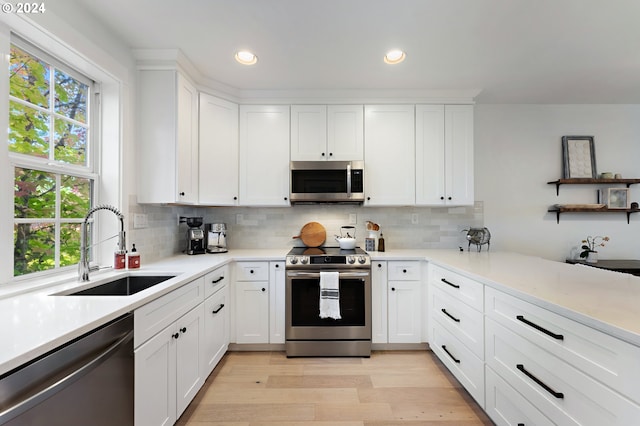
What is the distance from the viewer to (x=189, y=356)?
1.73 metres

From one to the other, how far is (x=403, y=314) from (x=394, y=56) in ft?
7.13

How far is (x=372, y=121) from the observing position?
9.20 feet

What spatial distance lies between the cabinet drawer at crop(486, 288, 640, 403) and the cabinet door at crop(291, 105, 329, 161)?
197 cm

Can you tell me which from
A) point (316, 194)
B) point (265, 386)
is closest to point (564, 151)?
point (316, 194)

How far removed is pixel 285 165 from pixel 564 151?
3.04 metres

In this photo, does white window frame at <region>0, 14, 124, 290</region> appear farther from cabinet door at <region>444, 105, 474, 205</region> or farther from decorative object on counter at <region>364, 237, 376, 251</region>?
cabinet door at <region>444, 105, 474, 205</region>

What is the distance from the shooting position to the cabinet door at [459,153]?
9.14ft

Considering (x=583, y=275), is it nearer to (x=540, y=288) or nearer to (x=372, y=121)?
(x=540, y=288)

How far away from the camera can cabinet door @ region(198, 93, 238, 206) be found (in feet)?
8.45

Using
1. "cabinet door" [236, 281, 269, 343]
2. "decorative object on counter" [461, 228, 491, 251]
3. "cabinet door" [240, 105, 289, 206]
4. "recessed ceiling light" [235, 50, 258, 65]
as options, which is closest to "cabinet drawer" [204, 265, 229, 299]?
"cabinet door" [236, 281, 269, 343]

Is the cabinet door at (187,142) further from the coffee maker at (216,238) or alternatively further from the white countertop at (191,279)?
the white countertop at (191,279)

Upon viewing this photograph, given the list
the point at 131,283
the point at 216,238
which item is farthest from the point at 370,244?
the point at 131,283

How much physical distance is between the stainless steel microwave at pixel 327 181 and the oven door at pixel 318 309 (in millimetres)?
741

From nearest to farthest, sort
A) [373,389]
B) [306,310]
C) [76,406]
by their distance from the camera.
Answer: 1. [76,406]
2. [373,389]
3. [306,310]
